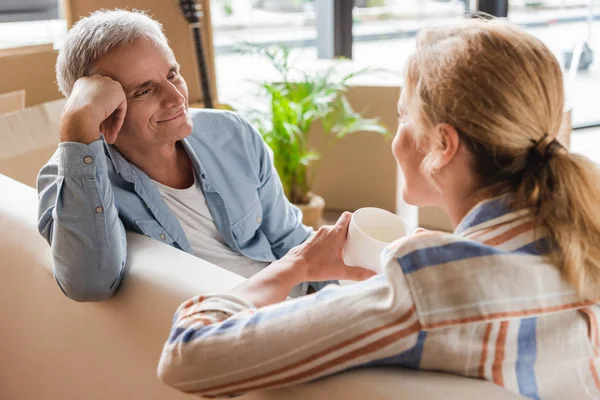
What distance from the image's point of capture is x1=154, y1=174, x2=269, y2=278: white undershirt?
169 cm

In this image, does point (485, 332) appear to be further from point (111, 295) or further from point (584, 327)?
point (111, 295)

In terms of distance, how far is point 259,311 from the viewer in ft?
3.13

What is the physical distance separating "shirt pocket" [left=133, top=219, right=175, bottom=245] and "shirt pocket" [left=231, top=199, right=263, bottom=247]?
0.62 ft

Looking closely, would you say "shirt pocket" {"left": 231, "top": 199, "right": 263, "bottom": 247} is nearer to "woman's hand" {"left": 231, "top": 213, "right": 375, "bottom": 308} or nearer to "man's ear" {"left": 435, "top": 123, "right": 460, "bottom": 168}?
"woman's hand" {"left": 231, "top": 213, "right": 375, "bottom": 308}

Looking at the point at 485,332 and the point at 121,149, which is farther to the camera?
the point at 121,149

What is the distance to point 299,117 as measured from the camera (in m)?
3.10

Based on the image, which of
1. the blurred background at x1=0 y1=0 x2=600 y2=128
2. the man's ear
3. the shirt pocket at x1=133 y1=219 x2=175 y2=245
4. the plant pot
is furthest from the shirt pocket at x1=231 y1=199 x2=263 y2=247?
the blurred background at x1=0 y1=0 x2=600 y2=128

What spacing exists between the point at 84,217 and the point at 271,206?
0.61 metres

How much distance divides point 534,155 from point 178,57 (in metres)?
2.73

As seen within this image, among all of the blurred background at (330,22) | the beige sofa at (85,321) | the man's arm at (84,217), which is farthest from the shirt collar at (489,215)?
the blurred background at (330,22)

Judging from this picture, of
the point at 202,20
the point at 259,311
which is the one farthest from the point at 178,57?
the point at 259,311

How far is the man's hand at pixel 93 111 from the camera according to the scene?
1397mm

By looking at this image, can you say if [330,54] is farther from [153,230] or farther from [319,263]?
[319,263]

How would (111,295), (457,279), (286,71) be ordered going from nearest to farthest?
1. (457,279)
2. (111,295)
3. (286,71)
